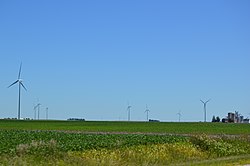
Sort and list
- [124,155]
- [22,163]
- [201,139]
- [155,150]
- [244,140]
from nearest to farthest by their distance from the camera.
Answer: [22,163] → [124,155] → [155,150] → [201,139] → [244,140]

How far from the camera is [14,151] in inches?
944

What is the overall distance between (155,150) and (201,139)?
6.90m

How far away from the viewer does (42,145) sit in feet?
83.2

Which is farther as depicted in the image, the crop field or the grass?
the grass

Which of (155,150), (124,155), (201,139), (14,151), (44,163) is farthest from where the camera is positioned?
(201,139)

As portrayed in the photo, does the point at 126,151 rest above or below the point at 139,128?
below

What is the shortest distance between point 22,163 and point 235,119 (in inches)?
7094

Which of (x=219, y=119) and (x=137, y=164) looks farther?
(x=219, y=119)

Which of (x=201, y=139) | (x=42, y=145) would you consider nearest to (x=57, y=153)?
(x=42, y=145)

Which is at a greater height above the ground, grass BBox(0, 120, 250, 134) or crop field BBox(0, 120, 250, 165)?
grass BBox(0, 120, 250, 134)

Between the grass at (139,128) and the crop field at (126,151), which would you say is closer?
the crop field at (126,151)

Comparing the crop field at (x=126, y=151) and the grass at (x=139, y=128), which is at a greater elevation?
the grass at (x=139, y=128)

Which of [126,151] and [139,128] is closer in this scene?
[126,151]

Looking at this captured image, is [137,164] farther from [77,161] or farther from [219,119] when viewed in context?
[219,119]
